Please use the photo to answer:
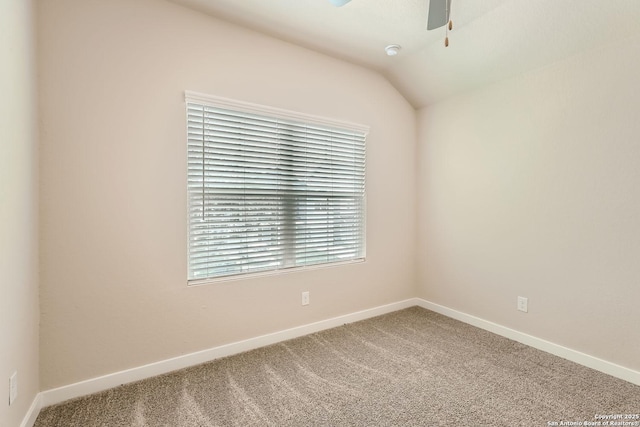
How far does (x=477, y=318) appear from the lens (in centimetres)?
297

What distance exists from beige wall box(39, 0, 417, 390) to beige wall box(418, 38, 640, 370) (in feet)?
5.69

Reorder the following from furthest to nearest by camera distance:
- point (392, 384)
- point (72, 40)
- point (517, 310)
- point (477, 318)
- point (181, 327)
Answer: point (477, 318)
point (517, 310)
point (181, 327)
point (392, 384)
point (72, 40)

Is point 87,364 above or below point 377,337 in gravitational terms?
above

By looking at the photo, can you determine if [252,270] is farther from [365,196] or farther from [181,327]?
[365,196]

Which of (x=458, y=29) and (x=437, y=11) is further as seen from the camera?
(x=458, y=29)

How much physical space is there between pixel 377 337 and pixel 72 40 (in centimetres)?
315

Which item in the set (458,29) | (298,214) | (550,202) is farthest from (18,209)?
(550,202)

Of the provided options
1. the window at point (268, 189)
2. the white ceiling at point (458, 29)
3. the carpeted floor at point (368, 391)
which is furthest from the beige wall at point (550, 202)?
the window at point (268, 189)

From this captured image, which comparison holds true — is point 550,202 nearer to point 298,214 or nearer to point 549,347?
point 549,347

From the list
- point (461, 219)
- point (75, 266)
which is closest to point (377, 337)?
point (461, 219)

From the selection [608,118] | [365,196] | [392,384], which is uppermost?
[608,118]

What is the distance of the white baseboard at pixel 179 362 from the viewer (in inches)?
73.1

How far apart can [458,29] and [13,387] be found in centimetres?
369

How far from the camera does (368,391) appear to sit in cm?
194
